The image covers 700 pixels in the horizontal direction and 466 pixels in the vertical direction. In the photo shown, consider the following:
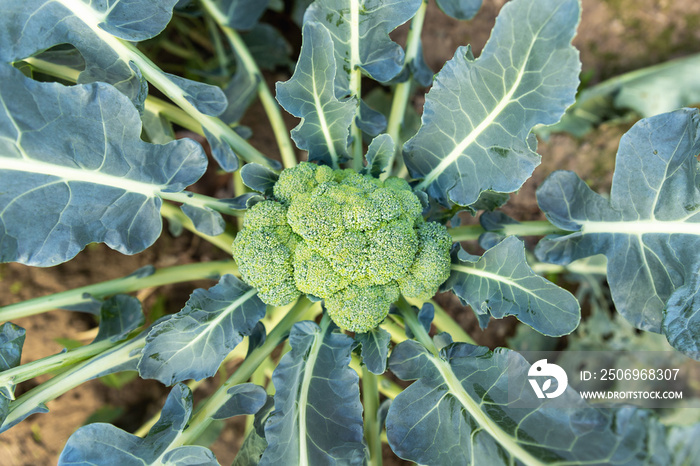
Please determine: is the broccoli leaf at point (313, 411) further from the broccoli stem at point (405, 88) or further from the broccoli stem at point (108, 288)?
the broccoli stem at point (405, 88)

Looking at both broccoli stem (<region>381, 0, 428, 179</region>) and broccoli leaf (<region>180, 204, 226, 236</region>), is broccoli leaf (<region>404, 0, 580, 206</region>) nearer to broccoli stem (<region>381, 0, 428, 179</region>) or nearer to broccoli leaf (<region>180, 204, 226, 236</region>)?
broccoli stem (<region>381, 0, 428, 179</region>)

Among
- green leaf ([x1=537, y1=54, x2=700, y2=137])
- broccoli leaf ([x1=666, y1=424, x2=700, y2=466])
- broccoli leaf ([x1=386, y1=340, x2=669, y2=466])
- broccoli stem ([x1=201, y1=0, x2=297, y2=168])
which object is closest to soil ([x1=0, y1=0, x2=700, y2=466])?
green leaf ([x1=537, y1=54, x2=700, y2=137])

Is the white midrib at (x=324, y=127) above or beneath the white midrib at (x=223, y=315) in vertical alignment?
above

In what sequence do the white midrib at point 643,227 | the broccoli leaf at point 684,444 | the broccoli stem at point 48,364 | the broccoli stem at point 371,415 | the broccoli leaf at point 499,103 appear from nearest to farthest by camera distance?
the broccoli leaf at point 684,444 → the broccoli leaf at point 499,103 → the broccoli stem at point 48,364 → the white midrib at point 643,227 → the broccoli stem at point 371,415

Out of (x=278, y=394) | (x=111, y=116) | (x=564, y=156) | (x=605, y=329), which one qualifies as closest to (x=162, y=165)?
(x=111, y=116)

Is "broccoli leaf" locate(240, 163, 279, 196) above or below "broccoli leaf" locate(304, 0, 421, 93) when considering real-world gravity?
below

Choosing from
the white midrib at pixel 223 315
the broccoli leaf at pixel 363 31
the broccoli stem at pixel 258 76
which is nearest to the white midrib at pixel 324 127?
the broccoli leaf at pixel 363 31
